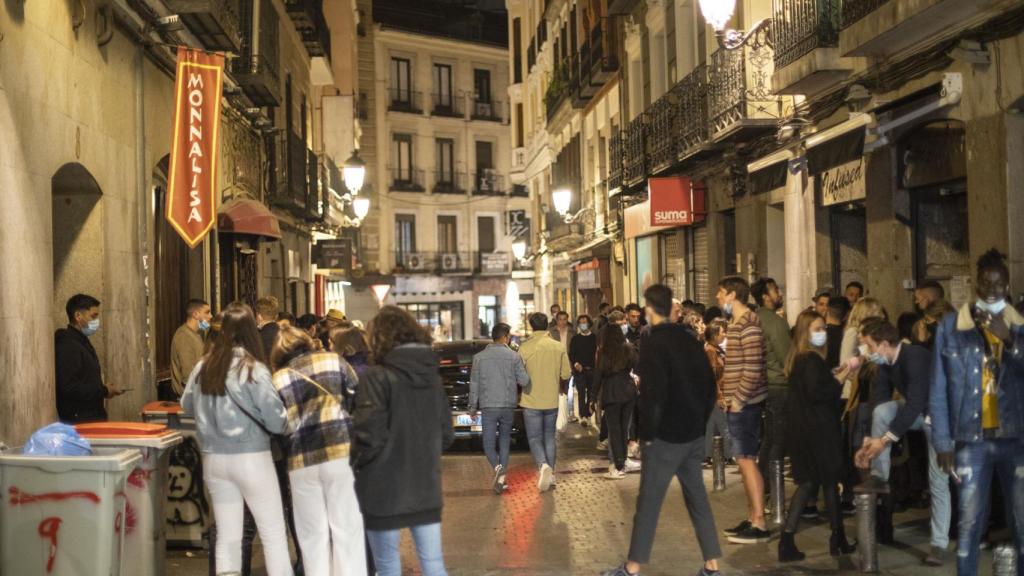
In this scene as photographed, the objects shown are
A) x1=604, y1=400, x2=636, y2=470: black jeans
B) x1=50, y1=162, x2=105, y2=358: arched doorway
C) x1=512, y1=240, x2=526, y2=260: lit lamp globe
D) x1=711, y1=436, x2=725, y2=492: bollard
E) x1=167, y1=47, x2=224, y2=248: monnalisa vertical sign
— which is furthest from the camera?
x1=512, y1=240, x2=526, y2=260: lit lamp globe

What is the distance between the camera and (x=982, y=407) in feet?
24.2

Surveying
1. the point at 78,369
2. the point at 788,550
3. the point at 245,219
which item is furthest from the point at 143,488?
the point at 245,219

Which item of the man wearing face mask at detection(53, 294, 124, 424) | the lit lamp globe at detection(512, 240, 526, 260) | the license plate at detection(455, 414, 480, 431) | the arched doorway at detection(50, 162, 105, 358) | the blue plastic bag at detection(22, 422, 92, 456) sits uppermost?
the lit lamp globe at detection(512, 240, 526, 260)

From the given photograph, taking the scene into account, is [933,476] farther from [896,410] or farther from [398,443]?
[398,443]

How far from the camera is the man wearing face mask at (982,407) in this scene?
7352 mm

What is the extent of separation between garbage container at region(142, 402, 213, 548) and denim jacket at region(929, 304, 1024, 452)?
5338 millimetres

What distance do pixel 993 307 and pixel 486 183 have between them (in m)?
54.1

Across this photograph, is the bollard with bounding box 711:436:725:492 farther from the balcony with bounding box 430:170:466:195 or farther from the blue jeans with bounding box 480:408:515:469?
the balcony with bounding box 430:170:466:195

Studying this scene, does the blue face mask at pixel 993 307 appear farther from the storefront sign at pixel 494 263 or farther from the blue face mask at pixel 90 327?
the storefront sign at pixel 494 263

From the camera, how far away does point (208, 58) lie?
523 inches

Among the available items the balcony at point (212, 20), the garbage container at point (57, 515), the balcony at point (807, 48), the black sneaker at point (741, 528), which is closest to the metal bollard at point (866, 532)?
the black sneaker at point (741, 528)

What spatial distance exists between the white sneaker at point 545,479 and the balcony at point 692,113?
310 inches

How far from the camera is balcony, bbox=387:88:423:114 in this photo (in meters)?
58.1

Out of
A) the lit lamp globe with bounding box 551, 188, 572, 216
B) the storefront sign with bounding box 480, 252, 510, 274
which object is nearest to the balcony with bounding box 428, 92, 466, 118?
the storefront sign with bounding box 480, 252, 510, 274
